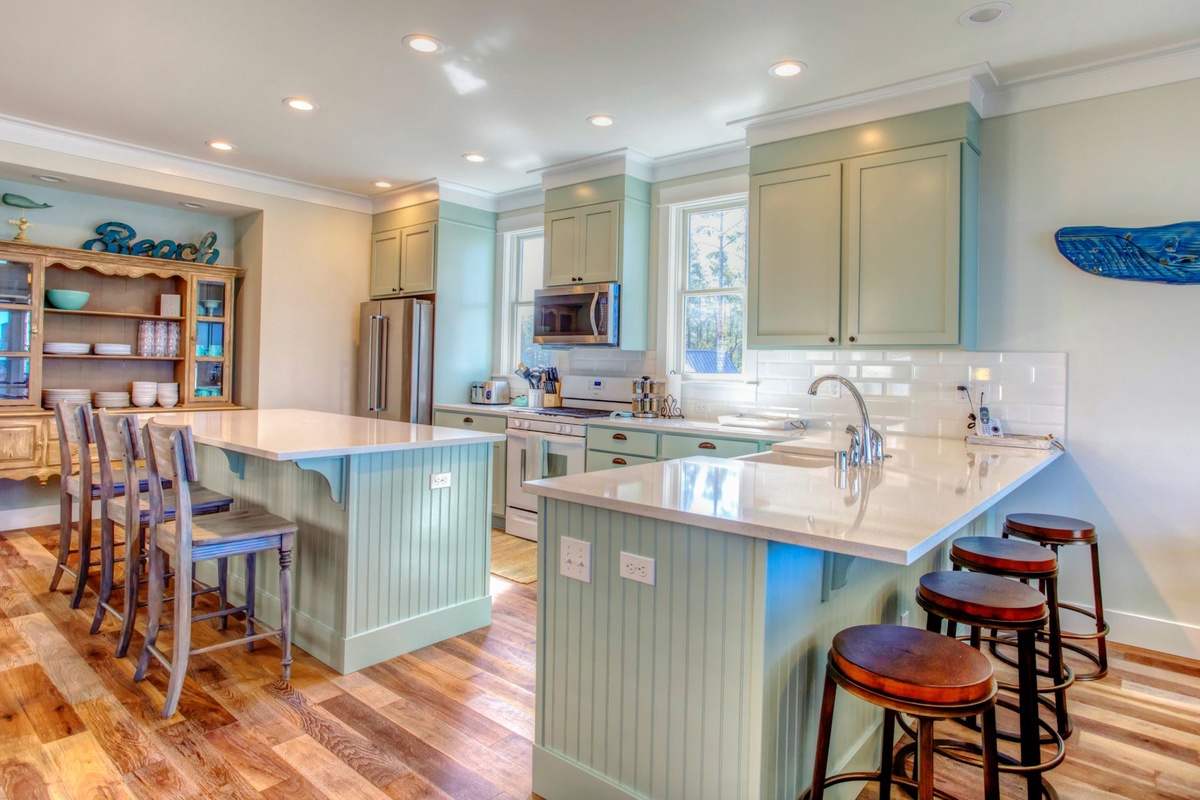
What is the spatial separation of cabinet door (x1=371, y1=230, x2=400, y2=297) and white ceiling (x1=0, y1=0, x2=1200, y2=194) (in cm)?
139

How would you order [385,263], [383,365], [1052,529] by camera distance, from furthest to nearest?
[385,263] → [383,365] → [1052,529]

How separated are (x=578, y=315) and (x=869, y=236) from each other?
205 cm

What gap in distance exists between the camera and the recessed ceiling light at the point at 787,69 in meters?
3.16

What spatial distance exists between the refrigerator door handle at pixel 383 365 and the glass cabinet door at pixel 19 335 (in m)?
2.20

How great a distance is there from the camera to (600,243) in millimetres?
4773

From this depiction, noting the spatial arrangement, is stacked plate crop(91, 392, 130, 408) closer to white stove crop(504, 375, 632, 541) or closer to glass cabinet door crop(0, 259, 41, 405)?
glass cabinet door crop(0, 259, 41, 405)

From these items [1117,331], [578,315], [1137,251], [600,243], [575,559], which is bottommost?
[575,559]

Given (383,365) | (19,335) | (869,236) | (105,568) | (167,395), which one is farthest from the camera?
(383,365)

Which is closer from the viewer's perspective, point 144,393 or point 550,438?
point 550,438

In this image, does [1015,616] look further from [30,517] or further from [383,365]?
[30,517]

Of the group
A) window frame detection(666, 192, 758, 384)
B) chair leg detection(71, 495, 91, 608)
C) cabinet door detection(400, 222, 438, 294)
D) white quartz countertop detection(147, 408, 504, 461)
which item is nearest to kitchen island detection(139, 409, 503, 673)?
white quartz countertop detection(147, 408, 504, 461)

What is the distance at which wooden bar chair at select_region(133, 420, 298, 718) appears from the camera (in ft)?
7.59

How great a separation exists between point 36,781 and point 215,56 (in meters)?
3.03

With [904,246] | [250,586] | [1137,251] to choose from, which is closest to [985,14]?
[904,246]
